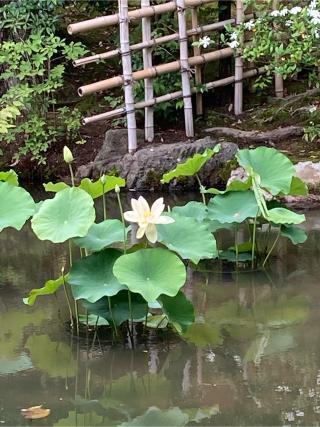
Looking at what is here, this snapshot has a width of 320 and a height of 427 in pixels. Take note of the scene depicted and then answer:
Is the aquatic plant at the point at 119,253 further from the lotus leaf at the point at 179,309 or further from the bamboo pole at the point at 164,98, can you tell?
the bamboo pole at the point at 164,98

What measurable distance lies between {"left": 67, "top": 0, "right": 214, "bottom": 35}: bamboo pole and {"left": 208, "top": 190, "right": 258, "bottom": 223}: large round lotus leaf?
9.24 ft

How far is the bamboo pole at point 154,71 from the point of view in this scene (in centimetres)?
689

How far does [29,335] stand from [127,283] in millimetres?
821

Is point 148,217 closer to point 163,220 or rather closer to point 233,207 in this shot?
point 163,220

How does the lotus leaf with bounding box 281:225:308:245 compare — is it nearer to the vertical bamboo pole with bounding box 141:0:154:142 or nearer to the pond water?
the pond water

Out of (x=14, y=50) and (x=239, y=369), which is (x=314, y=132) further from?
(x=239, y=369)

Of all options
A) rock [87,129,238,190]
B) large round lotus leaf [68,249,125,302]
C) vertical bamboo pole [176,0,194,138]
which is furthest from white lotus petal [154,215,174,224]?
vertical bamboo pole [176,0,194,138]

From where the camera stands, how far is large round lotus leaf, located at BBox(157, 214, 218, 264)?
3.56 m

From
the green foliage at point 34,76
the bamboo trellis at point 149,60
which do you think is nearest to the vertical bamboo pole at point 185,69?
the bamboo trellis at point 149,60

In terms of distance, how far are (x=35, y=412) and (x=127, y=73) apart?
4518 millimetres

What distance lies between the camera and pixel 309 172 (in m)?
6.29

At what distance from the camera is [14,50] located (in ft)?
23.6

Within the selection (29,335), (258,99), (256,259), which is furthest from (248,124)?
(29,335)

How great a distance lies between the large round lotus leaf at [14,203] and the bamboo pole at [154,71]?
319 cm
